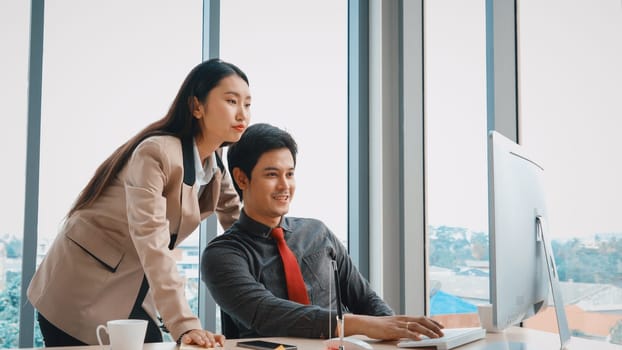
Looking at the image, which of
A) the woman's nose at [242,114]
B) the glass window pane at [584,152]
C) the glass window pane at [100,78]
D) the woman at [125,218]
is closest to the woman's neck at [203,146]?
the woman at [125,218]

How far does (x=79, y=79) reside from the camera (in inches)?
103

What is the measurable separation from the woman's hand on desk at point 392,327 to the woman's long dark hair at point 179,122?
Answer: 2.47ft

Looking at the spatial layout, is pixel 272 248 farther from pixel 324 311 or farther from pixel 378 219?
pixel 378 219

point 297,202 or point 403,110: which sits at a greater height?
point 403,110

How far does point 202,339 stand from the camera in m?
1.41

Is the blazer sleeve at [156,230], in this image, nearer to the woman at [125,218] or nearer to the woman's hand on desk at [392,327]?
the woman at [125,218]

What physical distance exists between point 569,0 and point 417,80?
91 cm

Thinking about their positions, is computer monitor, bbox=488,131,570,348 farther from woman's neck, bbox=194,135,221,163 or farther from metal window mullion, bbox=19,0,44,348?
metal window mullion, bbox=19,0,44,348

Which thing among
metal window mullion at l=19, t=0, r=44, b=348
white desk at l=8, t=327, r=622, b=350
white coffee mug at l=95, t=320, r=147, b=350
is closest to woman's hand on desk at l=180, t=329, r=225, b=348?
white desk at l=8, t=327, r=622, b=350

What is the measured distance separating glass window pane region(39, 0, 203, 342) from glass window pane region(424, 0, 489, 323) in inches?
41.4

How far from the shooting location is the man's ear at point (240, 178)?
190 centimetres

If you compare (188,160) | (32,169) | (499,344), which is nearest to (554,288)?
(499,344)

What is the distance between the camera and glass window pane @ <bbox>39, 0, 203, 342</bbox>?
255 cm

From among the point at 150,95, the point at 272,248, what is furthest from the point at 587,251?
the point at 150,95
